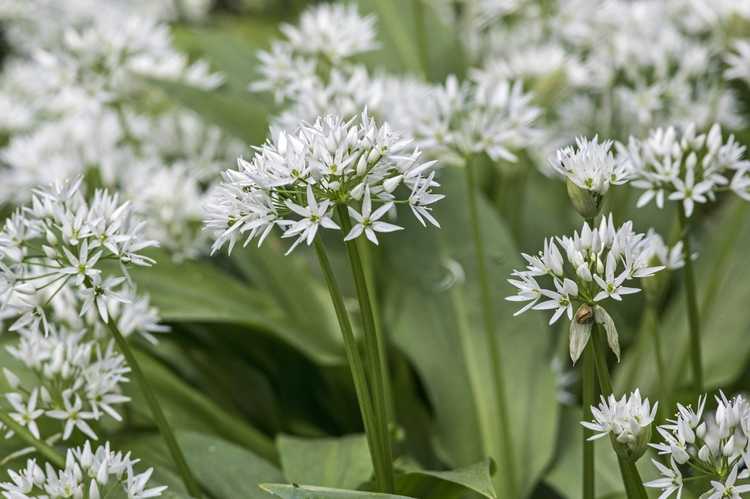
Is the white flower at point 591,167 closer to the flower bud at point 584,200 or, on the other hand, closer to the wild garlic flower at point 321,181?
the flower bud at point 584,200

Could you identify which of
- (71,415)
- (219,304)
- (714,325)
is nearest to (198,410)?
(219,304)

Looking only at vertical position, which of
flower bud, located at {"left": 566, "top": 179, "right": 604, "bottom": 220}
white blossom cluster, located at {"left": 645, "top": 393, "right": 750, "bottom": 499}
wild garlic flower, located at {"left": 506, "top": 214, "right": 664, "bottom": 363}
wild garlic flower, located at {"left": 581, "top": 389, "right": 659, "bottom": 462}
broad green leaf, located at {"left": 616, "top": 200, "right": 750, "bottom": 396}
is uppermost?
flower bud, located at {"left": 566, "top": 179, "right": 604, "bottom": 220}

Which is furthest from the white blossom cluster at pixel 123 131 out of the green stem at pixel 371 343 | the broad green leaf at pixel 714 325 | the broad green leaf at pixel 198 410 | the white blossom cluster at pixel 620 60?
the broad green leaf at pixel 714 325

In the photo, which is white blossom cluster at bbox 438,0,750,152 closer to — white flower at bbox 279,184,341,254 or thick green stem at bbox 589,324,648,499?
thick green stem at bbox 589,324,648,499

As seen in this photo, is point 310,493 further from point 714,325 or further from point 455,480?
point 714,325

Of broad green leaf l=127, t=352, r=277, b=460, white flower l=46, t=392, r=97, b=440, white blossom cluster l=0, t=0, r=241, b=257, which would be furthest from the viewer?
white blossom cluster l=0, t=0, r=241, b=257

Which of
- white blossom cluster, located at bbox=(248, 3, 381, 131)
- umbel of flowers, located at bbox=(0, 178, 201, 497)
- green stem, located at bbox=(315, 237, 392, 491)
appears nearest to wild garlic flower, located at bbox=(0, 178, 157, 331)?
umbel of flowers, located at bbox=(0, 178, 201, 497)

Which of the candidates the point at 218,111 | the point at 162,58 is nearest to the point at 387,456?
the point at 218,111
